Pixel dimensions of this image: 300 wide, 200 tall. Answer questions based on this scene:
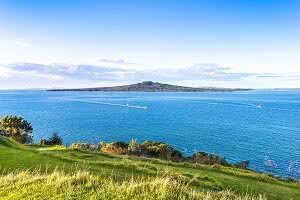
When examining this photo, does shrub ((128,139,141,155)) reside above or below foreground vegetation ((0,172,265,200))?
below

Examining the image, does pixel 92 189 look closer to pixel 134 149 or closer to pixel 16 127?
pixel 134 149

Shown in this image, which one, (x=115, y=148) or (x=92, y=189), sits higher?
(x=92, y=189)

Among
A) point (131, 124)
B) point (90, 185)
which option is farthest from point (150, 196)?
point (131, 124)

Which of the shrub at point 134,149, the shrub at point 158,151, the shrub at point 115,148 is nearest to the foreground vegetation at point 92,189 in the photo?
the shrub at point 115,148

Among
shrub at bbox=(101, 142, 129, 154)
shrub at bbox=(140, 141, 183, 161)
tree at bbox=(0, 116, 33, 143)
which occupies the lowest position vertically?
shrub at bbox=(140, 141, 183, 161)

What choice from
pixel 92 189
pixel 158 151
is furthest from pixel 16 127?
pixel 92 189

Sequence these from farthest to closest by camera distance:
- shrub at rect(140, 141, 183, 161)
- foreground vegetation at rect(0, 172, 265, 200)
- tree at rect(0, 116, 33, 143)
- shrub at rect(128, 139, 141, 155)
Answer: tree at rect(0, 116, 33, 143) → shrub at rect(140, 141, 183, 161) → shrub at rect(128, 139, 141, 155) → foreground vegetation at rect(0, 172, 265, 200)

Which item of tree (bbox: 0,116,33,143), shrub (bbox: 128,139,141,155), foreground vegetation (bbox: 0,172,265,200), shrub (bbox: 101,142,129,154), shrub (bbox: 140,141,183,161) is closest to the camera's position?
foreground vegetation (bbox: 0,172,265,200)

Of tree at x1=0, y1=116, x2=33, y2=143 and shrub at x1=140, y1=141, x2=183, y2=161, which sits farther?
tree at x1=0, y1=116, x2=33, y2=143

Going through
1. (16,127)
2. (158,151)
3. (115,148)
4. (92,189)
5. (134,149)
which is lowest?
(158,151)

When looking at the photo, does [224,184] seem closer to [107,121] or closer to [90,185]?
[90,185]

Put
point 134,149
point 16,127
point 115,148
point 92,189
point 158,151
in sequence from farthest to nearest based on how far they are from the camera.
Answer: point 16,127 → point 158,151 → point 134,149 → point 115,148 → point 92,189

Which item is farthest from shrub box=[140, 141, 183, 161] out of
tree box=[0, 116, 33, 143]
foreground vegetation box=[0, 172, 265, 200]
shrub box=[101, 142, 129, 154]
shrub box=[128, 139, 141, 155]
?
foreground vegetation box=[0, 172, 265, 200]

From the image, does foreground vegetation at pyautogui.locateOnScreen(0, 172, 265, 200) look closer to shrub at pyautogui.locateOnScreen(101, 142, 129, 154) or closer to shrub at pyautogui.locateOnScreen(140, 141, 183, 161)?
shrub at pyautogui.locateOnScreen(101, 142, 129, 154)
